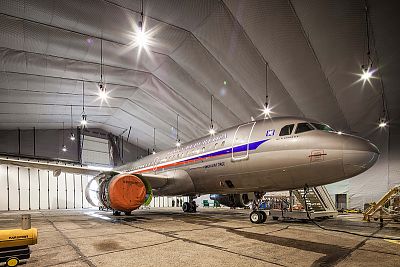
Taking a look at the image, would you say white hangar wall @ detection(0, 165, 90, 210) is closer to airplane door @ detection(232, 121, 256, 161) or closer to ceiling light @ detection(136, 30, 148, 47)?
ceiling light @ detection(136, 30, 148, 47)

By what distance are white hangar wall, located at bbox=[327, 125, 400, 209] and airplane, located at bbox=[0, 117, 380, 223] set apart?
8454mm

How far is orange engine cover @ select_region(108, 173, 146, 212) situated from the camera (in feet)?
29.2

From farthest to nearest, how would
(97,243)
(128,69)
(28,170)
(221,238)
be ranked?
1. (28,170)
2. (128,69)
3. (221,238)
4. (97,243)

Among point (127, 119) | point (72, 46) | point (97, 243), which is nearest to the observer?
point (97, 243)

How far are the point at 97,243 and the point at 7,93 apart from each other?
15083 mm

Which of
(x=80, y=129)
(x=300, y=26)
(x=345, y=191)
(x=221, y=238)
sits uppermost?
(x=300, y=26)

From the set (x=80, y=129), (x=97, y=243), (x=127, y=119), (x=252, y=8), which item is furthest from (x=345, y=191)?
Result: (x=80, y=129)

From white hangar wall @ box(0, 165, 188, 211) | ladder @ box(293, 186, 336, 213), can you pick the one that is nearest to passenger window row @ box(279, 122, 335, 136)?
ladder @ box(293, 186, 336, 213)

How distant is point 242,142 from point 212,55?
5161mm

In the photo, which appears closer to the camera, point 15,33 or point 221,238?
point 221,238

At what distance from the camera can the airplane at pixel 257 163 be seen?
20.7 ft

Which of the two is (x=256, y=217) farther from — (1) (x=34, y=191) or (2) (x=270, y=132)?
(1) (x=34, y=191)

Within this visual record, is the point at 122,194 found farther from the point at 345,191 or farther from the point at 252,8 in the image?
the point at 345,191

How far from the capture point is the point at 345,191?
16.4m
